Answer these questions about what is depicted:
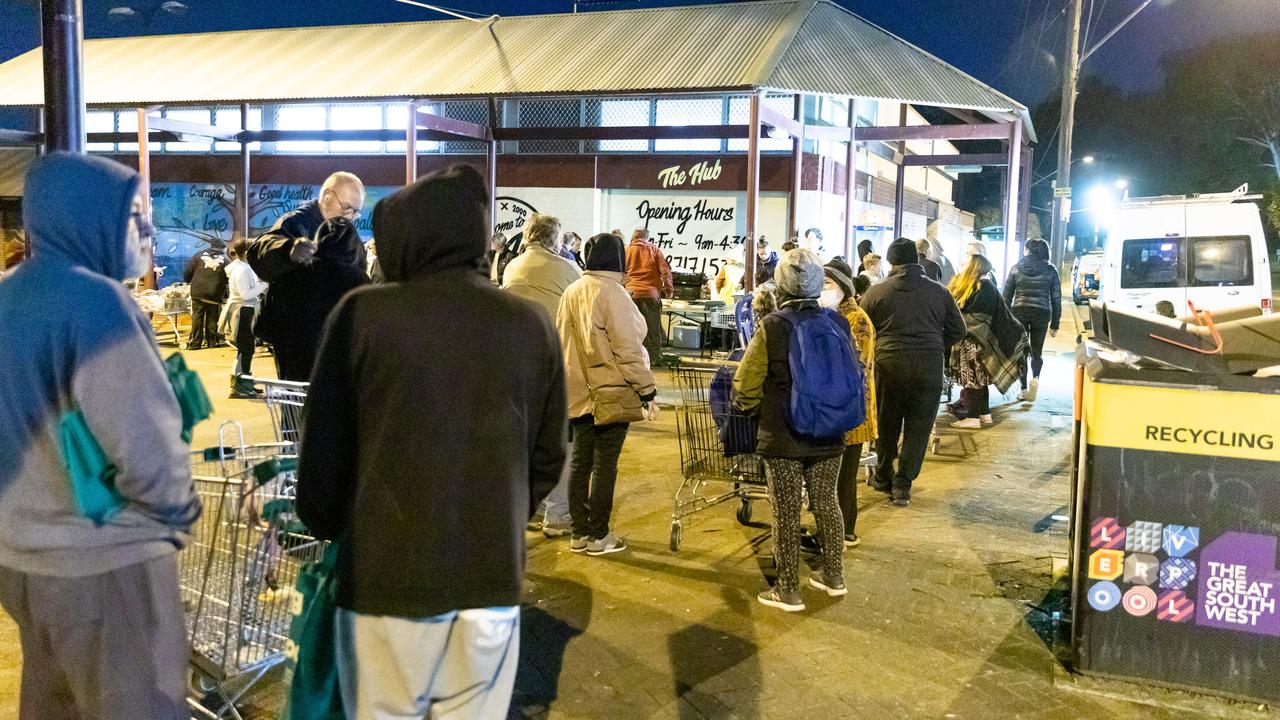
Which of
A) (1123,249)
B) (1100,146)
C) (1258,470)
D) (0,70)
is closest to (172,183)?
(0,70)

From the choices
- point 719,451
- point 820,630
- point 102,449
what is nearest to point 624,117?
point 719,451

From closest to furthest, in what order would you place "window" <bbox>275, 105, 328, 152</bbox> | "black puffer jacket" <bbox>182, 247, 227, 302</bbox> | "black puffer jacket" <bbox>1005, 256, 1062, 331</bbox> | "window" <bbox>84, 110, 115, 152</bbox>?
"black puffer jacket" <bbox>1005, 256, 1062, 331</bbox>, "black puffer jacket" <bbox>182, 247, 227, 302</bbox>, "window" <bbox>275, 105, 328, 152</bbox>, "window" <bbox>84, 110, 115, 152</bbox>

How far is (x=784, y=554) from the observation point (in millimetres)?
5355

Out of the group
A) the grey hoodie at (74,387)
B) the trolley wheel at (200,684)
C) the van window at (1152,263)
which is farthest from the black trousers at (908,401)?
the van window at (1152,263)

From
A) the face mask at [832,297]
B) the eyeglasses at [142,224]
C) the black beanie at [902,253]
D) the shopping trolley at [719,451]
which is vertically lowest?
the shopping trolley at [719,451]

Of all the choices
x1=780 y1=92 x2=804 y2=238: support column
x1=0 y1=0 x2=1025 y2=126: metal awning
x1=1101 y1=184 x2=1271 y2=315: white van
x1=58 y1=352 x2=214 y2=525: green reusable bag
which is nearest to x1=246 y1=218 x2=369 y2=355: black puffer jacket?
x1=58 y1=352 x2=214 y2=525: green reusable bag

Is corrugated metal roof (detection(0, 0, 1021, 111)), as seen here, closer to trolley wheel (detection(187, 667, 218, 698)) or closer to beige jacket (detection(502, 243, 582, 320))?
beige jacket (detection(502, 243, 582, 320))

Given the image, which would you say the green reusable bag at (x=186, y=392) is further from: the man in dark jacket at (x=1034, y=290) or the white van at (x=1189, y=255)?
the white van at (x=1189, y=255)

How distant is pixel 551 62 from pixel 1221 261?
37.5 ft

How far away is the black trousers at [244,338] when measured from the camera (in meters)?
12.6

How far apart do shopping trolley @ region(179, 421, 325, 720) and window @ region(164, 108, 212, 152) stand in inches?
904

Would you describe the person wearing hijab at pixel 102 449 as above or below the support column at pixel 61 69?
below

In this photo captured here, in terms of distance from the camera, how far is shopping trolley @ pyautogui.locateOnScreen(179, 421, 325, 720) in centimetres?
369

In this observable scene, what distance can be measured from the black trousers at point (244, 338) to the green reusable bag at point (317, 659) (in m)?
10.9
